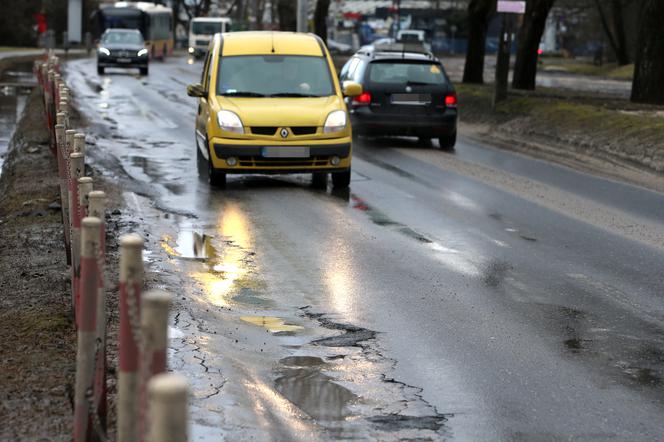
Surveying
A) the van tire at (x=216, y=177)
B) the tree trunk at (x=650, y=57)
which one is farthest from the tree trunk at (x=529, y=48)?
the van tire at (x=216, y=177)

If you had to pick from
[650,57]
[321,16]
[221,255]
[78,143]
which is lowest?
[221,255]

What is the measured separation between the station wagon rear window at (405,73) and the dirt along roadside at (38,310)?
24.5 feet

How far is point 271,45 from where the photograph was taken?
16953 millimetres

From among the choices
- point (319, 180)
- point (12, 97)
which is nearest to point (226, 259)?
point (319, 180)

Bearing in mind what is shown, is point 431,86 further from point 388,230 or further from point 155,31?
point 155,31

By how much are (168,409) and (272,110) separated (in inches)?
504

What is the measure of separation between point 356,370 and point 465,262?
3656 mm

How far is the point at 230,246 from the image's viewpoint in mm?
11250

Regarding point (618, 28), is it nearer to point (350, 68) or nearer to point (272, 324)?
point (350, 68)

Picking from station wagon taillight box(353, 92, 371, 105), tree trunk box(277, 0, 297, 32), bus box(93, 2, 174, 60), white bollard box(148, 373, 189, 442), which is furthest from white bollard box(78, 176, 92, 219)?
bus box(93, 2, 174, 60)

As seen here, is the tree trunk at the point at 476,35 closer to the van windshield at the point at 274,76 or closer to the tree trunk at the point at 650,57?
the tree trunk at the point at 650,57

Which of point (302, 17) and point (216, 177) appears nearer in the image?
point (216, 177)

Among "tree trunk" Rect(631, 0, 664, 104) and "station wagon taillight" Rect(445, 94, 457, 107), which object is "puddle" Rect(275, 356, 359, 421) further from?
"tree trunk" Rect(631, 0, 664, 104)

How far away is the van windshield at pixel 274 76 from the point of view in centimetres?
1644
